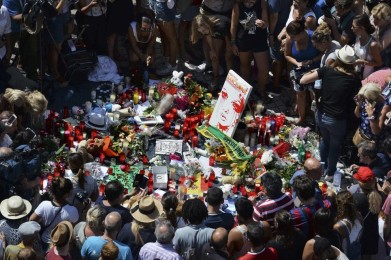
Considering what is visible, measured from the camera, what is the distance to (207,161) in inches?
433

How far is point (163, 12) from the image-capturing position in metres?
12.7

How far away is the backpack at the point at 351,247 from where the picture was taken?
320 inches

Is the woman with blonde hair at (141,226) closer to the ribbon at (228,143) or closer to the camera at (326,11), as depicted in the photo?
the ribbon at (228,143)

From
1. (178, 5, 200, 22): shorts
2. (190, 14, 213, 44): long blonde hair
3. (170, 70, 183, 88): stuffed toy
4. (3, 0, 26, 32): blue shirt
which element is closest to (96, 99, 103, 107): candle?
(170, 70, 183, 88): stuffed toy

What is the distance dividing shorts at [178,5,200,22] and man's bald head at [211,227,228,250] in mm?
5992

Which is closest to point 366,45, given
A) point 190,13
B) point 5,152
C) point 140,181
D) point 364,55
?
point 364,55

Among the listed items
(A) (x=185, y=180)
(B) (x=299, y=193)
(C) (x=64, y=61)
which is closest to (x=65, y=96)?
(C) (x=64, y=61)

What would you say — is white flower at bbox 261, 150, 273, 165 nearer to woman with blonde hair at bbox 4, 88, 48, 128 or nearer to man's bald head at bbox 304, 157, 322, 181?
man's bald head at bbox 304, 157, 322, 181

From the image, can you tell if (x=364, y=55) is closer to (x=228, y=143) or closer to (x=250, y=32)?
(x=250, y=32)

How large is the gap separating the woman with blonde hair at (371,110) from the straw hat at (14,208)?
450 centimetres

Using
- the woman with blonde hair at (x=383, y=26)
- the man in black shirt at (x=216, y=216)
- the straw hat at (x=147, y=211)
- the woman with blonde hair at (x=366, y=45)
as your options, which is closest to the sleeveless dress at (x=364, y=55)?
the woman with blonde hair at (x=366, y=45)

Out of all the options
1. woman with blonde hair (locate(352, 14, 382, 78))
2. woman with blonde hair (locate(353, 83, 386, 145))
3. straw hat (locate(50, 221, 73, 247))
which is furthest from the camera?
woman with blonde hair (locate(352, 14, 382, 78))

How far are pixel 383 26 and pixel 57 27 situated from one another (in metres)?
5.05

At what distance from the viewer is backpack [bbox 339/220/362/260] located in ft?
26.7
